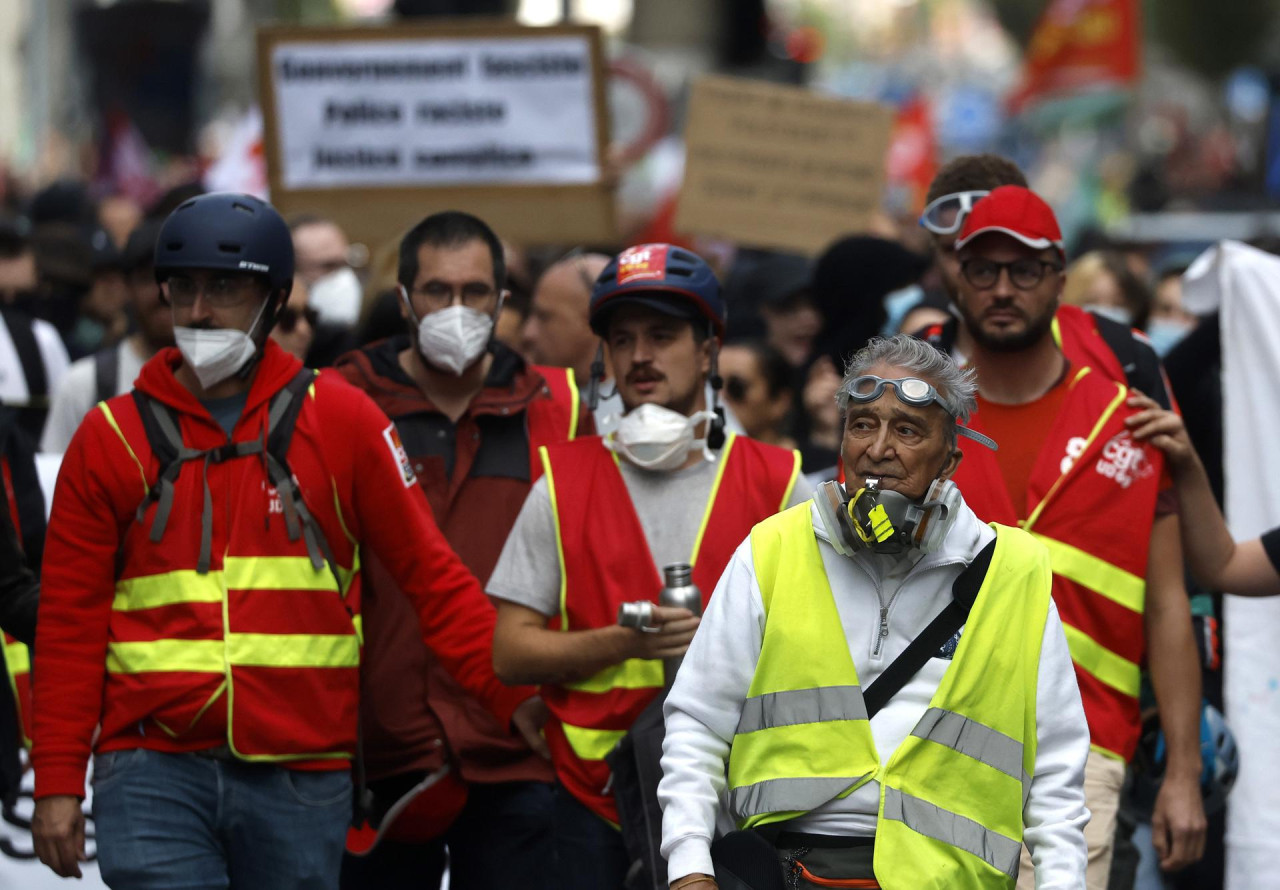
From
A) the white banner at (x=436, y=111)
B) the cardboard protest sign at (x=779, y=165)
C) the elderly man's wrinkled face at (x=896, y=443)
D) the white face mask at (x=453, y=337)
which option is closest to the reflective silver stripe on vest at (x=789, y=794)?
the elderly man's wrinkled face at (x=896, y=443)

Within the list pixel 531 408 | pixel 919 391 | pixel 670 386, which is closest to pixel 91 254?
pixel 531 408

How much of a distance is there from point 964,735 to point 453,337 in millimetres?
2286

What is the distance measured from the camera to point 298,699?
17.0 feet

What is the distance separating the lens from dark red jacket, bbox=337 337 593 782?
19.0ft

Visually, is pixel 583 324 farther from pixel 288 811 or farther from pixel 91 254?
pixel 91 254

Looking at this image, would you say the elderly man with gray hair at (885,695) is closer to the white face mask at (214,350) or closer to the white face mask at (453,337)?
the white face mask at (214,350)

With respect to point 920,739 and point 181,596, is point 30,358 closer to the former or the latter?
point 181,596

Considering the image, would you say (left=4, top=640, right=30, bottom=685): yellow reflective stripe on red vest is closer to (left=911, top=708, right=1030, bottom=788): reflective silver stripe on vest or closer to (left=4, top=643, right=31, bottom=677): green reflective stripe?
(left=4, top=643, right=31, bottom=677): green reflective stripe

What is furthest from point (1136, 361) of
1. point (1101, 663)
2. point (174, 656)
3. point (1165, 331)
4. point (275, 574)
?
point (1165, 331)

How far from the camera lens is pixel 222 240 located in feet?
17.4

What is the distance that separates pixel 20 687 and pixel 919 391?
10.1ft

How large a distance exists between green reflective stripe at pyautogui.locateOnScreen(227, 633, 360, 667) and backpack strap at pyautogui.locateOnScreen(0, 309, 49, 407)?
403 cm

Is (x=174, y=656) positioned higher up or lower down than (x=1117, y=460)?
lower down

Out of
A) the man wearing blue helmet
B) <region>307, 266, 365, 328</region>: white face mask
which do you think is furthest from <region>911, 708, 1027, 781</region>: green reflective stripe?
<region>307, 266, 365, 328</region>: white face mask
